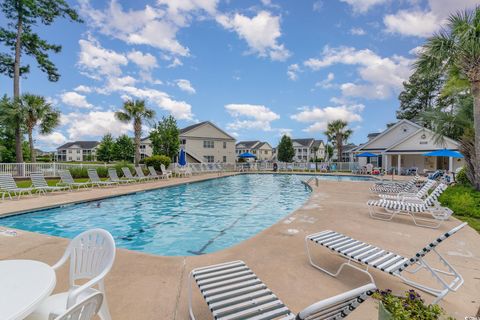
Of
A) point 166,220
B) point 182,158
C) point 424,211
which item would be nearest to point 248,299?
point 424,211

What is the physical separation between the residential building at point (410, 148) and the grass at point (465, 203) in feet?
47.9

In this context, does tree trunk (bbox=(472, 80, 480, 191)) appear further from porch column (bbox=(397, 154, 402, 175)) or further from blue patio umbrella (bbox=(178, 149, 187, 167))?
blue patio umbrella (bbox=(178, 149, 187, 167))

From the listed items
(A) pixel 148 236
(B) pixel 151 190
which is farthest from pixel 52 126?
(A) pixel 148 236

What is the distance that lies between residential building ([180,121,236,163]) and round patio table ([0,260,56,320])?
29988mm

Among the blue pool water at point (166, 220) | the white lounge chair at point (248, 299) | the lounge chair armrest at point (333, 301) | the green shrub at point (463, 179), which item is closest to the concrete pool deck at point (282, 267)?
the white lounge chair at point (248, 299)

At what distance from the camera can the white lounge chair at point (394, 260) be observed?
2.92m

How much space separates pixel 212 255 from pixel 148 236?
320cm

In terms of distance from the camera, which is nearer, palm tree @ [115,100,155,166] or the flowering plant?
the flowering plant

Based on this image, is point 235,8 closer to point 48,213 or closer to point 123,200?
point 123,200

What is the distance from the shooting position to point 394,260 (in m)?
3.18

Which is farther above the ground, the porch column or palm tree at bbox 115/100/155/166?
palm tree at bbox 115/100/155/166

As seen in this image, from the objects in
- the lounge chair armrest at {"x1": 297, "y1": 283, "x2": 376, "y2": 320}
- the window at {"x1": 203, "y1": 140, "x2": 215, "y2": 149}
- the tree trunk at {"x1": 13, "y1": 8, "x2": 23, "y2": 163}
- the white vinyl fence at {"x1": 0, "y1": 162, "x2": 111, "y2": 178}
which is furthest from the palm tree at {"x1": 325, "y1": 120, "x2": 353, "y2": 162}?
the lounge chair armrest at {"x1": 297, "y1": 283, "x2": 376, "y2": 320}

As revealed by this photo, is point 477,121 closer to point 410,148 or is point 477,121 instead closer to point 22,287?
point 22,287

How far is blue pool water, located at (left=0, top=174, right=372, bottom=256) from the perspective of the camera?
6.25 meters
